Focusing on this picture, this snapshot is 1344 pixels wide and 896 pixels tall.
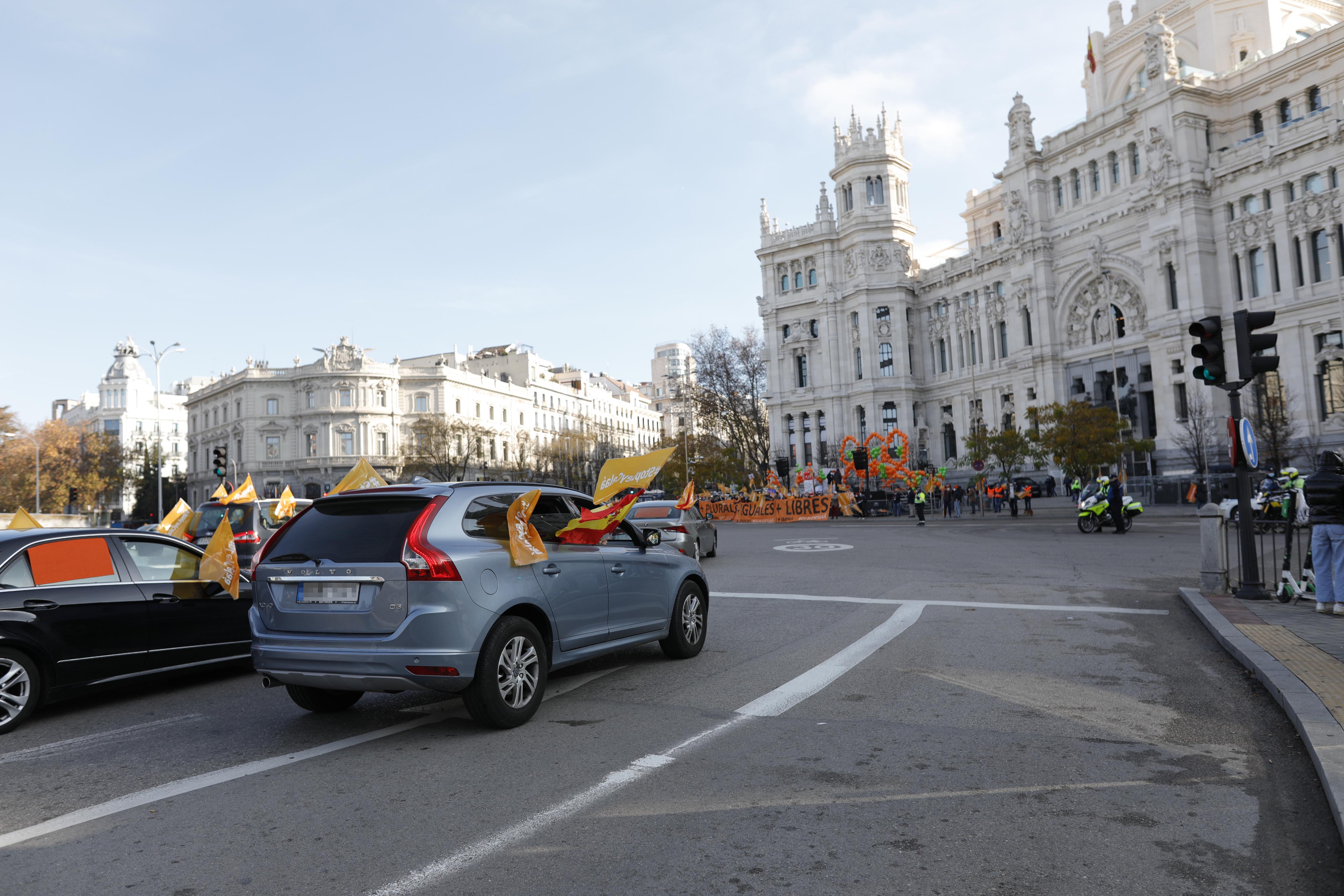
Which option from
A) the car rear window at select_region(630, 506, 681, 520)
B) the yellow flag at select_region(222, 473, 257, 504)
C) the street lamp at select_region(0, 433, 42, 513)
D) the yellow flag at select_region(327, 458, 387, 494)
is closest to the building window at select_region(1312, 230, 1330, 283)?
the car rear window at select_region(630, 506, 681, 520)

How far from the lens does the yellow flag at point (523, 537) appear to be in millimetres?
5918

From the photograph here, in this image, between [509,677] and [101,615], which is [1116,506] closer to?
[509,677]

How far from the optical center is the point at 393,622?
5445 mm

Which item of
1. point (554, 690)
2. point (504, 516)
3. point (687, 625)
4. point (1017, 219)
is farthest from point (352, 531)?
point (1017, 219)

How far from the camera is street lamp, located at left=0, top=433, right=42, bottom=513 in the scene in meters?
53.4

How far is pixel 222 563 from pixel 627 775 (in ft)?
16.4

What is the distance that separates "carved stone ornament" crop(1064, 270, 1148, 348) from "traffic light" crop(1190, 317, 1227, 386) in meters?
49.0

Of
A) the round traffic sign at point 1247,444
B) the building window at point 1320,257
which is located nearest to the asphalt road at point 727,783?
the round traffic sign at point 1247,444

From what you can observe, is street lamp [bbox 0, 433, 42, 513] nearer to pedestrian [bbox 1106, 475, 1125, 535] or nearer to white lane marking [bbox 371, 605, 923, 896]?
pedestrian [bbox 1106, 475, 1125, 535]

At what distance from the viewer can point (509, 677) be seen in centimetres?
585

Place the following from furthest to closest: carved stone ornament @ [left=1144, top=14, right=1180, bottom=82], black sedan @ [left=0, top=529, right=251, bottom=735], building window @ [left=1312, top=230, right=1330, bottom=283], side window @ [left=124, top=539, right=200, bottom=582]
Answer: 1. carved stone ornament @ [left=1144, top=14, right=1180, bottom=82]
2. building window @ [left=1312, top=230, right=1330, bottom=283]
3. side window @ [left=124, top=539, right=200, bottom=582]
4. black sedan @ [left=0, top=529, right=251, bottom=735]

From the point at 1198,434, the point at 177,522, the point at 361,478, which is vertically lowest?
the point at 177,522

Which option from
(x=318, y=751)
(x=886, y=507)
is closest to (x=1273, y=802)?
(x=318, y=751)

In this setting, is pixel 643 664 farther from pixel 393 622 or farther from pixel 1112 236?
pixel 1112 236
